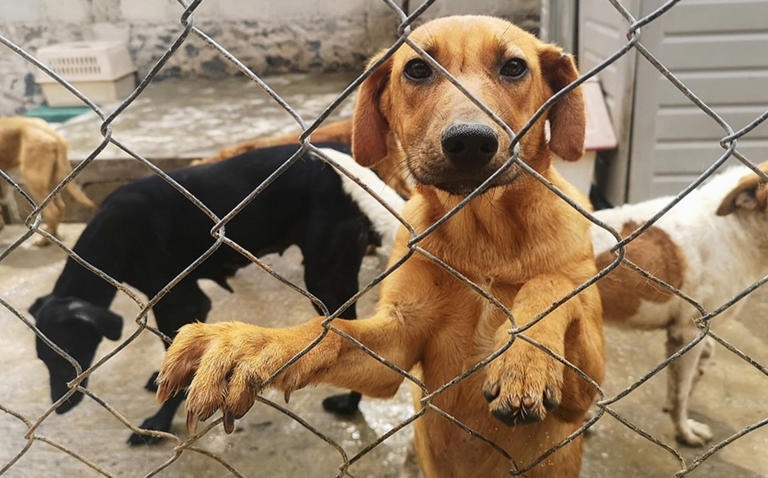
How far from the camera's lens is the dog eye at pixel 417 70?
1728 mm

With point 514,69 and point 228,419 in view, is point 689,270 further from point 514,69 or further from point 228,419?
point 228,419

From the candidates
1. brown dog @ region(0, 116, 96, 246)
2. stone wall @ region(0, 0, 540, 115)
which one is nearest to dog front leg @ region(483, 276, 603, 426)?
brown dog @ region(0, 116, 96, 246)

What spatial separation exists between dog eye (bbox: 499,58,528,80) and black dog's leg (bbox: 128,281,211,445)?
1923 mm

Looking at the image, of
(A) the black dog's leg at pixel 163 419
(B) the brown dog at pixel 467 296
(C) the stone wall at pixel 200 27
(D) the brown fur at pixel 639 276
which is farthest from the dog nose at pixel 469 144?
(C) the stone wall at pixel 200 27

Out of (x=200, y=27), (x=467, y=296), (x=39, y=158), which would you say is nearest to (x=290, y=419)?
(x=467, y=296)

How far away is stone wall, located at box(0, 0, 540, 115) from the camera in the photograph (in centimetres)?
852

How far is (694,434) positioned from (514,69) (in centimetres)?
197

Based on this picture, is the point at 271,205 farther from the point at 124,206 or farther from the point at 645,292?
the point at 645,292

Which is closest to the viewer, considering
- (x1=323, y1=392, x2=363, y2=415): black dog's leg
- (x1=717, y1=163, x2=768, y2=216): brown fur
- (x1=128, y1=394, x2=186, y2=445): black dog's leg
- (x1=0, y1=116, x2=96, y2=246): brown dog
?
(x1=717, y1=163, x2=768, y2=216): brown fur

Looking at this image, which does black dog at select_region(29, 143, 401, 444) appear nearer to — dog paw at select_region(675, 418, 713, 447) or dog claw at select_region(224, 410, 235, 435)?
dog paw at select_region(675, 418, 713, 447)

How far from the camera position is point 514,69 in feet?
5.65

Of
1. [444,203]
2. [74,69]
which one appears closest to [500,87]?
[444,203]

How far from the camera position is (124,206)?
2.97m

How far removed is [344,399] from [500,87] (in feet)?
6.33
